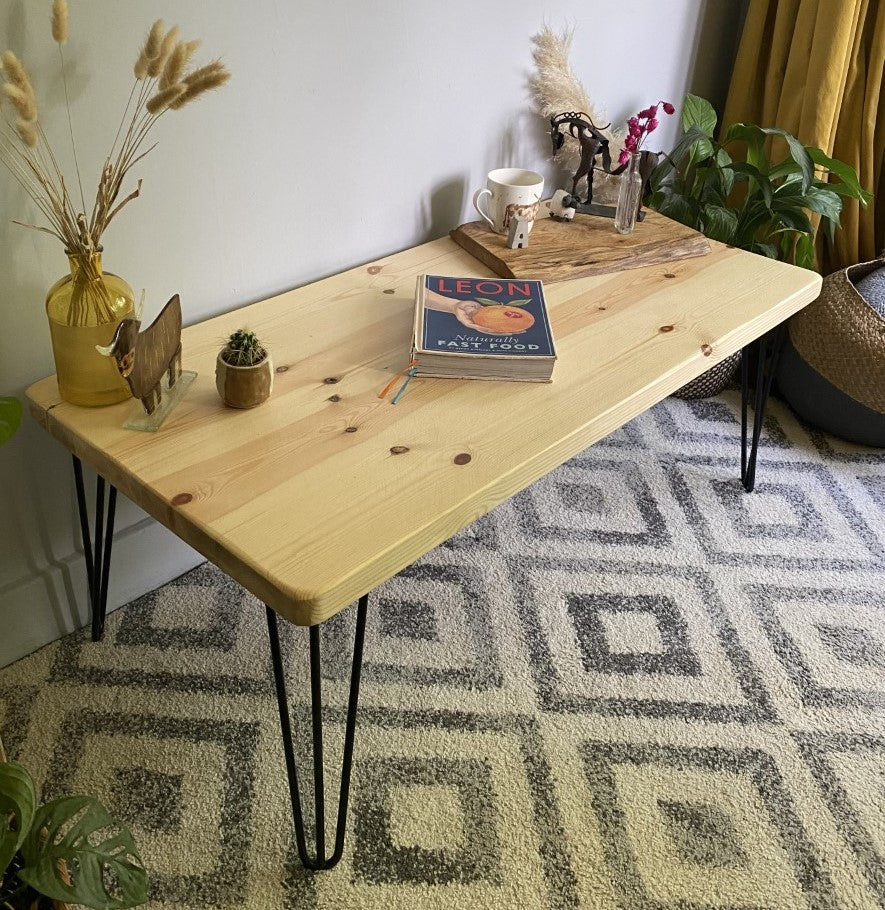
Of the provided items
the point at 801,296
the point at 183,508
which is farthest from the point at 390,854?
the point at 801,296

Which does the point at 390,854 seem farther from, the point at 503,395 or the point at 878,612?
the point at 878,612

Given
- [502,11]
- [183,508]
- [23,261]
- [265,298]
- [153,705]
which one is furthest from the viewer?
[502,11]

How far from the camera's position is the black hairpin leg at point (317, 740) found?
39.4 inches

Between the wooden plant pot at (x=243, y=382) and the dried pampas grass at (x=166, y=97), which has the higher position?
the dried pampas grass at (x=166, y=97)

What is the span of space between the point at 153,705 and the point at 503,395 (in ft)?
2.27

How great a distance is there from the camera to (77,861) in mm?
873

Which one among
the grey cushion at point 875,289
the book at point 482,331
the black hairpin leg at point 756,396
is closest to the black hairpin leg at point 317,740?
the book at point 482,331

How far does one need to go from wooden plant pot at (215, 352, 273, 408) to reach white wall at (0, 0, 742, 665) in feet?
0.88

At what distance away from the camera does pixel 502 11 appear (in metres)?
1.58

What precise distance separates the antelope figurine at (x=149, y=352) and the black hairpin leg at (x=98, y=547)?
22 centimetres

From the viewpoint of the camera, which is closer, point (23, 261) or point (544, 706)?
point (23, 261)

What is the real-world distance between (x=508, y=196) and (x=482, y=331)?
0.41 metres

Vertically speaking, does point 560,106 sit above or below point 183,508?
above

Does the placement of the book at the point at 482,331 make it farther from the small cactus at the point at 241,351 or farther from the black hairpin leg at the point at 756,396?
the black hairpin leg at the point at 756,396
